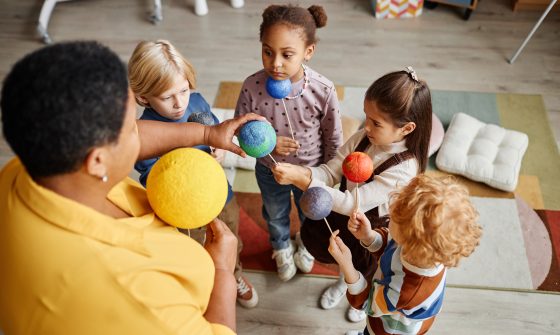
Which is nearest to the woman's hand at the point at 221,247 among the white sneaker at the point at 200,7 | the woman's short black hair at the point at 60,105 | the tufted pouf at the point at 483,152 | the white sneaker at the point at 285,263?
the woman's short black hair at the point at 60,105

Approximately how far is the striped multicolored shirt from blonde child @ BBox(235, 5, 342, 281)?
1.56 ft

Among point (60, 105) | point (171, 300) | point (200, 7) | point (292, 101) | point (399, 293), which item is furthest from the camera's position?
point (200, 7)

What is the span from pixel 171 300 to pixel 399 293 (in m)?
0.74

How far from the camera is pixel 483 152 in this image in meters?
2.50

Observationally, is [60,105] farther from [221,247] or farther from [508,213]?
[508,213]

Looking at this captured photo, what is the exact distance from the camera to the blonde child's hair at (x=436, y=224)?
1.15 meters

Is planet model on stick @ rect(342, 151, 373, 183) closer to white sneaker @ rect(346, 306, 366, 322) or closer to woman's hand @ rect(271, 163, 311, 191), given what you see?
woman's hand @ rect(271, 163, 311, 191)

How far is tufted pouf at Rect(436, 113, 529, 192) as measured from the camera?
7.95ft

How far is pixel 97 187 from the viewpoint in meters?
0.84

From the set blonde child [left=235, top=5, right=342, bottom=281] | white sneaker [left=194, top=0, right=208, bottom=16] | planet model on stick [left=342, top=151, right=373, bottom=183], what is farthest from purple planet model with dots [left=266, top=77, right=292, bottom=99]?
white sneaker [left=194, top=0, right=208, bottom=16]

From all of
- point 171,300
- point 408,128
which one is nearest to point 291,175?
point 408,128

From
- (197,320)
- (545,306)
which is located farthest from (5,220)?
(545,306)

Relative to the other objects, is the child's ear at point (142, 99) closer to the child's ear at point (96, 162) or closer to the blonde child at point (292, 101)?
the blonde child at point (292, 101)

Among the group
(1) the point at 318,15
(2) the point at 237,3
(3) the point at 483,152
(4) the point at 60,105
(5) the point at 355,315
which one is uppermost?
(4) the point at 60,105
